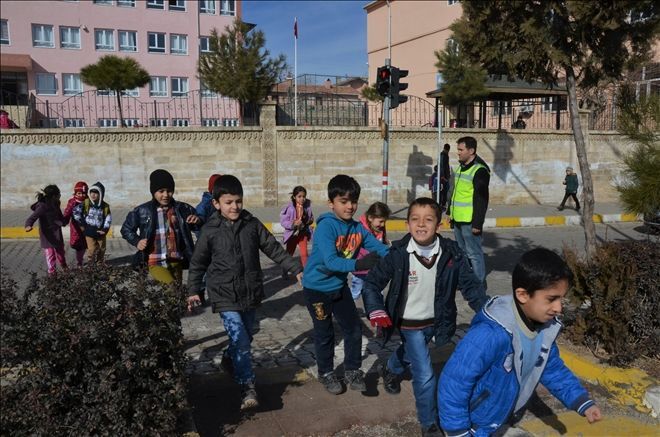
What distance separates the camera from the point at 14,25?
39.0 m

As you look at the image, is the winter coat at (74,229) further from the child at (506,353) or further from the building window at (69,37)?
the building window at (69,37)

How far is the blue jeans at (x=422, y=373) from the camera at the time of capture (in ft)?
11.1

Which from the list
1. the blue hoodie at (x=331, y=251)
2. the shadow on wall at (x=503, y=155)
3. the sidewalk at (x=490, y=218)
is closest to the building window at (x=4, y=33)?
the sidewalk at (x=490, y=218)

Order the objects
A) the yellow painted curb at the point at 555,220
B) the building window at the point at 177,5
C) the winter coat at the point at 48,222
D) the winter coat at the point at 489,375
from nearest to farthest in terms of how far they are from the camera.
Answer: the winter coat at the point at 489,375, the winter coat at the point at 48,222, the yellow painted curb at the point at 555,220, the building window at the point at 177,5

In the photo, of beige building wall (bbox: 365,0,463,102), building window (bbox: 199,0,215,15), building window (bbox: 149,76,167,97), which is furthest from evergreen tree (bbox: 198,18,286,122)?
building window (bbox: 199,0,215,15)

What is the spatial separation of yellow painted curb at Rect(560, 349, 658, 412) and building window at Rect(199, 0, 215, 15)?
4585cm

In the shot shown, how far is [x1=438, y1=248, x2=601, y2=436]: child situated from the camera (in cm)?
237

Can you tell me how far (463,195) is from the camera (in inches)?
264

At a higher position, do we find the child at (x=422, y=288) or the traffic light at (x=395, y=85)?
the traffic light at (x=395, y=85)

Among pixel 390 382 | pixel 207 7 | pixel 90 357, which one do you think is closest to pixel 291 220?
pixel 390 382

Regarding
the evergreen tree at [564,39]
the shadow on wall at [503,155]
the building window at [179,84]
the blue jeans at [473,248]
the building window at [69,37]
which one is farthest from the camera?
the building window at [179,84]

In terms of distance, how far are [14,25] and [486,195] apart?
138 ft

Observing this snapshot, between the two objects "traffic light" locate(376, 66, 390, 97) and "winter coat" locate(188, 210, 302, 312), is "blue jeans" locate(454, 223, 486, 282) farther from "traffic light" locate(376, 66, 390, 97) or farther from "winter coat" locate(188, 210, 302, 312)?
"traffic light" locate(376, 66, 390, 97)

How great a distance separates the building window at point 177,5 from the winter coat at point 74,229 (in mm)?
40295
